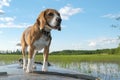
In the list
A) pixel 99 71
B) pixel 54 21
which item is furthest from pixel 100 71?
pixel 54 21

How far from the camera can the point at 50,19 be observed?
7.34m

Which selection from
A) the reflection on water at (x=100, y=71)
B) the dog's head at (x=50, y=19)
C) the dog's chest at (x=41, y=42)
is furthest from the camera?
the reflection on water at (x=100, y=71)

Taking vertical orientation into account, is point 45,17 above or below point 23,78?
above

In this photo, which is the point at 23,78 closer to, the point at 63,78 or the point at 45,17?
the point at 63,78

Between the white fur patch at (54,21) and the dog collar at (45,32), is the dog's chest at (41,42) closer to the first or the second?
the dog collar at (45,32)

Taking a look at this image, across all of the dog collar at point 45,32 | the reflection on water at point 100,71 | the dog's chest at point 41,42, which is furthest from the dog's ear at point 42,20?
the reflection on water at point 100,71

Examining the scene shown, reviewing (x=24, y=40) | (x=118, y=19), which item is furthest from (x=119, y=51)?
(x=24, y=40)

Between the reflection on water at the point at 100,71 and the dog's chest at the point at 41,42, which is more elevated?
the dog's chest at the point at 41,42

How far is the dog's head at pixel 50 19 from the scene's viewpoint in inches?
283

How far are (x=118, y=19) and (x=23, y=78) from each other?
4742 cm

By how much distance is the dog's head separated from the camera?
7180 mm

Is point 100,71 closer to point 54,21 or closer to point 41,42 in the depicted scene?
point 41,42

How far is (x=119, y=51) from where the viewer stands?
67.5 m

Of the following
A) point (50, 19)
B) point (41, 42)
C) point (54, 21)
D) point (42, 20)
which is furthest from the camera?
point (41, 42)
